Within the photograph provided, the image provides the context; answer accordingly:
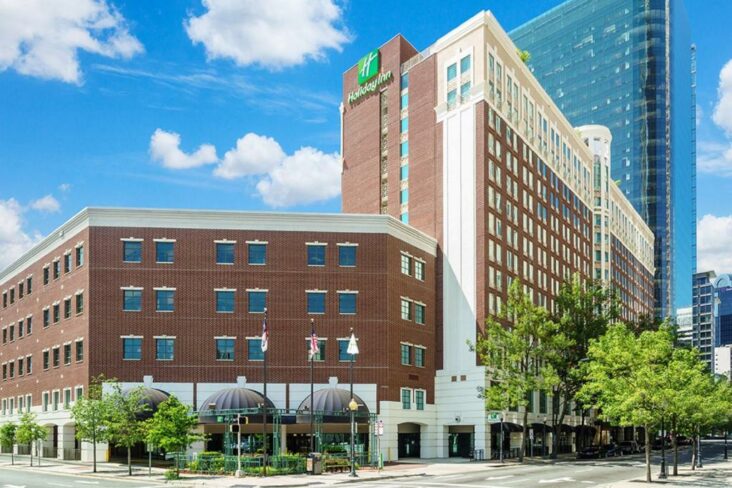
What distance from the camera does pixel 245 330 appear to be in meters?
69.3

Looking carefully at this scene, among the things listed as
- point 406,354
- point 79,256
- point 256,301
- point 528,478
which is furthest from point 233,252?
point 528,478

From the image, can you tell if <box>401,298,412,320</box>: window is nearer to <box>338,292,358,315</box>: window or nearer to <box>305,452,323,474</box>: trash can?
<box>338,292,358,315</box>: window

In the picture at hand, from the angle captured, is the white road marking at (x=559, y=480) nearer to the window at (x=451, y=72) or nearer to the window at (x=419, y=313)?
the window at (x=419, y=313)

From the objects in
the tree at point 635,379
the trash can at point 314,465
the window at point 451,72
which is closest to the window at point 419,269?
the window at point 451,72

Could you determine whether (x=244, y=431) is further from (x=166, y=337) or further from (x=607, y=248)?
(x=607, y=248)

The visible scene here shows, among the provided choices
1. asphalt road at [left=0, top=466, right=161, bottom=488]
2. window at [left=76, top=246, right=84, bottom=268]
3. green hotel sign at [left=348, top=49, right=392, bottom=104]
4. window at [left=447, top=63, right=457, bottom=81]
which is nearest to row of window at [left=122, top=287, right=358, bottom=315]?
window at [left=76, top=246, right=84, bottom=268]

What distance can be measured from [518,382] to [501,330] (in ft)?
16.7

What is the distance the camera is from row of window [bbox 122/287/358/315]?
68000 mm

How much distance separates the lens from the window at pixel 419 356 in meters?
77.0

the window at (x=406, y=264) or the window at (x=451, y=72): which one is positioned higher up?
the window at (x=451, y=72)

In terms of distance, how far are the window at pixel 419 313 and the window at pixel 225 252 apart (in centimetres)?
1800

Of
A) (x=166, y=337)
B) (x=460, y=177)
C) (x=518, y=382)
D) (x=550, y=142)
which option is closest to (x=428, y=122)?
(x=460, y=177)

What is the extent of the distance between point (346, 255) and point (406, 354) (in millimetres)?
10749

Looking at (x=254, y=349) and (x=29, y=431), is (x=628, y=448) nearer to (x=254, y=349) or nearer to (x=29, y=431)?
(x=254, y=349)
